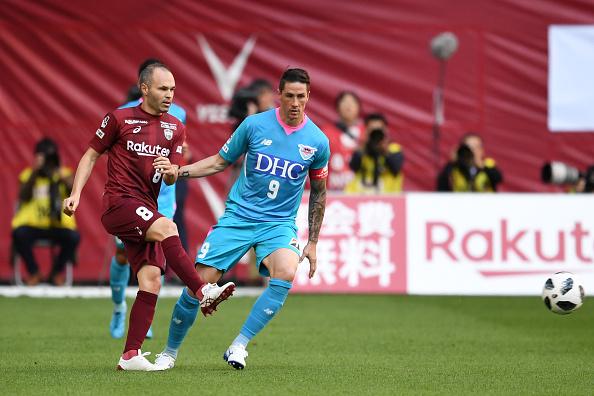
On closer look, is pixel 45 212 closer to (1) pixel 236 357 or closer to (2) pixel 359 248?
(2) pixel 359 248

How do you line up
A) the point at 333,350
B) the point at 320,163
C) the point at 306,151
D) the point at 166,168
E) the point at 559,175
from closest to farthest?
the point at 166,168 < the point at 306,151 < the point at 320,163 < the point at 333,350 < the point at 559,175

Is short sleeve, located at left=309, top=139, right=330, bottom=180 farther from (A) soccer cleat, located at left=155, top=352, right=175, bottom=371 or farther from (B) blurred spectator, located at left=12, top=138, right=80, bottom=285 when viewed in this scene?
(B) blurred spectator, located at left=12, top=138, right=80, bottom=285

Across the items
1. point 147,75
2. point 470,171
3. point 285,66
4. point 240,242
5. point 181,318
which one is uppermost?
point 285,66

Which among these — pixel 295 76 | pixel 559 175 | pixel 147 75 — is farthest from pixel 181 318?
pixel 559 175

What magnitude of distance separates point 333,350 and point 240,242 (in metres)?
1.76

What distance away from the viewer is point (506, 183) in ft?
58.4

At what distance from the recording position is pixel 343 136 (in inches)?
636

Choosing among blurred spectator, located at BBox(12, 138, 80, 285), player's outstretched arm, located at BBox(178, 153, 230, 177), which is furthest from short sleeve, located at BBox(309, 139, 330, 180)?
blurred spectator, located at BBox(12, 138, 80, 285)

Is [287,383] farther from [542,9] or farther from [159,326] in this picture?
[542,9]

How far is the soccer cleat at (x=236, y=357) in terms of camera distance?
8.04 m

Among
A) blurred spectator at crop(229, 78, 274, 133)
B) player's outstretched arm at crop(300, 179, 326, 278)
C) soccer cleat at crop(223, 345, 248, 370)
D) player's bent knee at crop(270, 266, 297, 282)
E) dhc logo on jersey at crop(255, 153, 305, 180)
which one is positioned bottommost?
soccer cleat at crop(223, 345, 248, 370)

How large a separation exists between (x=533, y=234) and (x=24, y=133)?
7.33 metres

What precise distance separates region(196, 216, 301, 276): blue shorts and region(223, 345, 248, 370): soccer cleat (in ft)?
1.91

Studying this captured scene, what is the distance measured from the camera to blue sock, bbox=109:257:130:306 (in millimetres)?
10558
